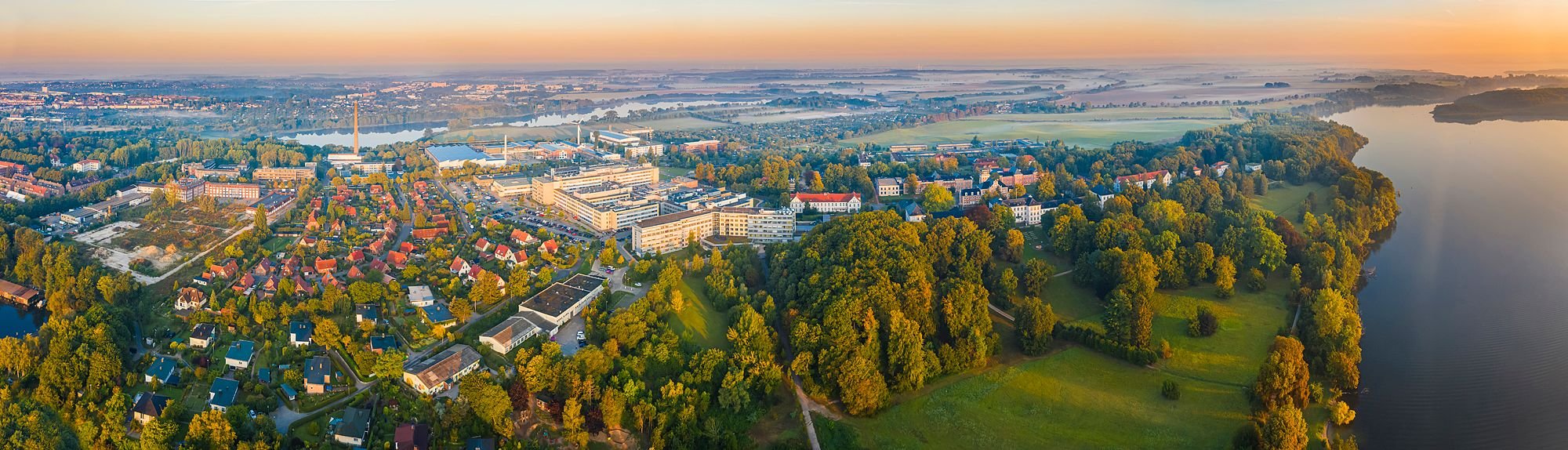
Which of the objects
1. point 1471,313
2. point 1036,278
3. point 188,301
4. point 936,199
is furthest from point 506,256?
point 1471,313

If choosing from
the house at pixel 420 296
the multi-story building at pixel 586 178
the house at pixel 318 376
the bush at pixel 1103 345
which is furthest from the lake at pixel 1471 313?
the multi-story building at pixel 586 178

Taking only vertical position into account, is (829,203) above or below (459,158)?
below

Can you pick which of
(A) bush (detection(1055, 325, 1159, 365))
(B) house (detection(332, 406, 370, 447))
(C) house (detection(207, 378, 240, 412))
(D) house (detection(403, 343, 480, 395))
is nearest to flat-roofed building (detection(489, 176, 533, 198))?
(D) house (detection(403, 343, 480, 395))

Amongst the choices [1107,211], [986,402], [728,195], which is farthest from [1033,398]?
[728,195]

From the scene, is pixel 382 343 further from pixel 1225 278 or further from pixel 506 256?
pixel 1225 278

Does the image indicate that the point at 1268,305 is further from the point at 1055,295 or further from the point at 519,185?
the point at 519,185

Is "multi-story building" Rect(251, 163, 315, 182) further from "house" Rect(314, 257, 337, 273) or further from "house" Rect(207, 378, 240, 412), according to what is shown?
"house" Rect(207, 378, 240, 412)
